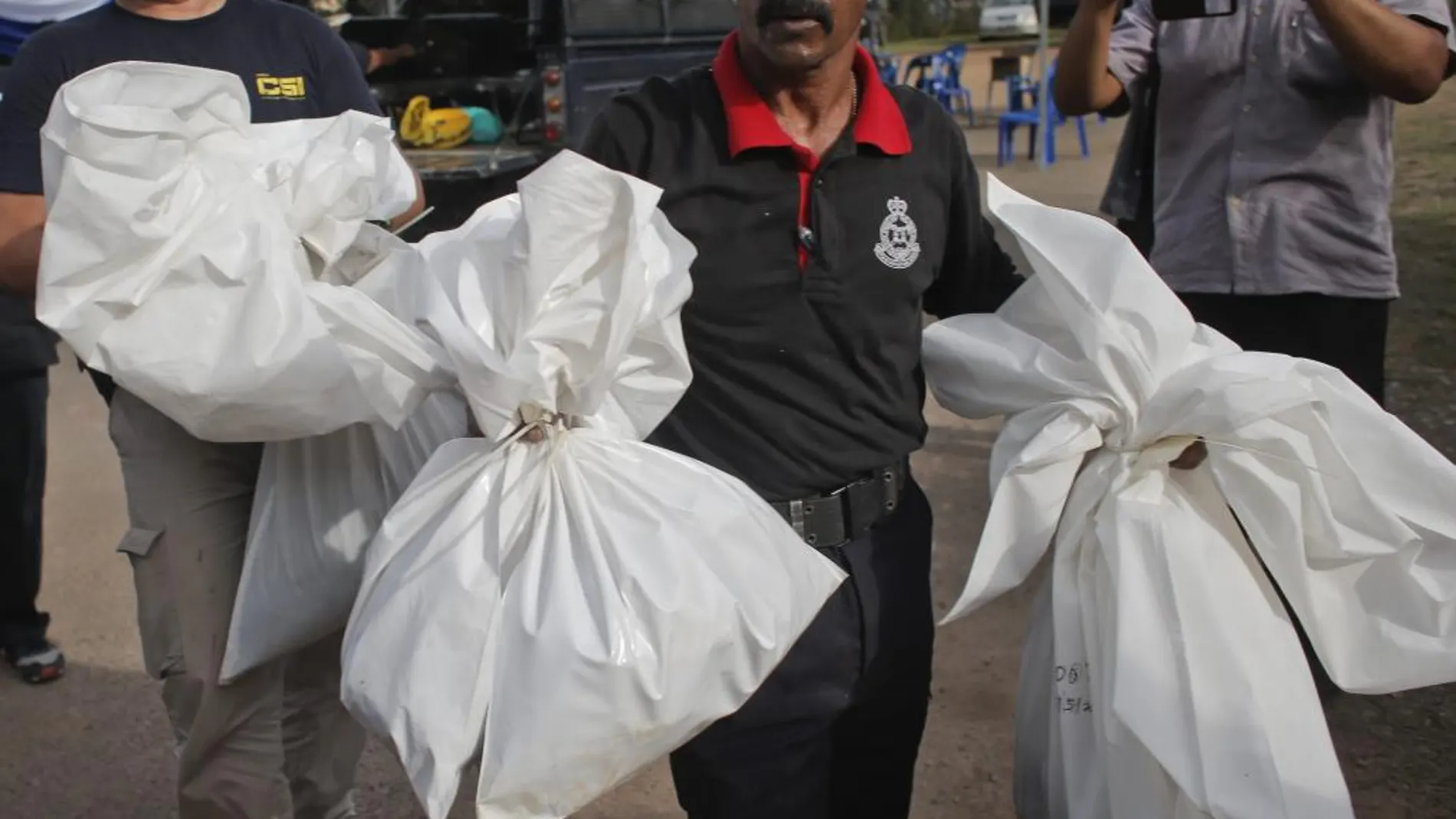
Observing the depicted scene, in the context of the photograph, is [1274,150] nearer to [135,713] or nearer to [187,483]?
[187,483]

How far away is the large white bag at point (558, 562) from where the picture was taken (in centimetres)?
168

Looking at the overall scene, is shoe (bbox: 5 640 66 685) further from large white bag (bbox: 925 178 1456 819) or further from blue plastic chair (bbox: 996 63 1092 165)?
blue plastic chair (bbox: 996 63 1092 165)

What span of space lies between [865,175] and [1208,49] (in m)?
1.10

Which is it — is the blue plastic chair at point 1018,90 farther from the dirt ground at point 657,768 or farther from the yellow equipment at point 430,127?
the dirt ground at point 657,768

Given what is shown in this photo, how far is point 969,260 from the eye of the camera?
237 cm

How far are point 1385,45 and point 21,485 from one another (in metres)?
3.57

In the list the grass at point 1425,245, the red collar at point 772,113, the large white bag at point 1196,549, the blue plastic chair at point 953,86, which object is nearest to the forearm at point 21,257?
the red collar at point 772,113

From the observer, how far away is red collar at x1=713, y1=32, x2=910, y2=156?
2.12m

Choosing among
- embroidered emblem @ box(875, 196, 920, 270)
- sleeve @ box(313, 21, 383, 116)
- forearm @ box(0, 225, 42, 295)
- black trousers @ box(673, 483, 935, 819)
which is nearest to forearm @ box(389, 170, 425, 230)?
sleeve @ box(313, 21, 383, 116)

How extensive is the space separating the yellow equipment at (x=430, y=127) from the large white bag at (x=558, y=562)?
6.51 metres

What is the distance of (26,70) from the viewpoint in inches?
95.5

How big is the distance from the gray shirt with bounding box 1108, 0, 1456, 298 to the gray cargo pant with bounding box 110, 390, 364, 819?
1.97 meters

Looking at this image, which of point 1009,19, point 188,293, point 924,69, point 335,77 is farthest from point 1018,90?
point 1009,19

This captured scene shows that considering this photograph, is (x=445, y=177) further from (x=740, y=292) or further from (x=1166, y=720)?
(x=1166, y=720)
